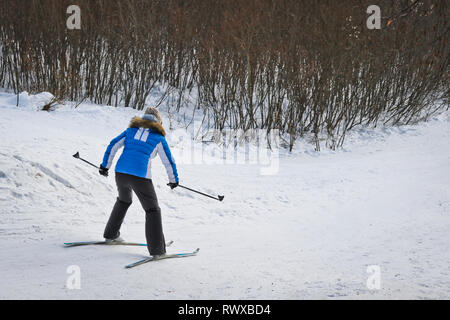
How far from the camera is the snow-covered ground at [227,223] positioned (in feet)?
15.5

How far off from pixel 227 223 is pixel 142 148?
9.82 ft

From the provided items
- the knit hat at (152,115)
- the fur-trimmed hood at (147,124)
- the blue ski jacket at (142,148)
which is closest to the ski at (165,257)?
the blue ski jacket at (142,148)

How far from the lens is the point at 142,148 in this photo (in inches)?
209

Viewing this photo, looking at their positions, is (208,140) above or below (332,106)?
below

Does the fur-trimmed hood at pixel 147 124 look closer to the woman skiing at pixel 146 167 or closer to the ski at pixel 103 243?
the woman skiing at pixel 146 167

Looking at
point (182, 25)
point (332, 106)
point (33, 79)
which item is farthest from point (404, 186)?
point (33, 79)

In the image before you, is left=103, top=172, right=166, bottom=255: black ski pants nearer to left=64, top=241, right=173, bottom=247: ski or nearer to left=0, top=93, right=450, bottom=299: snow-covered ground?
left=0, top=93, right=450, bottom=299: snow-covered ground

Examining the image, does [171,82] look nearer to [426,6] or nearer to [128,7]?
[128,7]

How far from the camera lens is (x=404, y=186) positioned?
10.4m

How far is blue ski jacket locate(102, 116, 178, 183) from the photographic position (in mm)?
5266

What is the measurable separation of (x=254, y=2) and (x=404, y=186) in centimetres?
768

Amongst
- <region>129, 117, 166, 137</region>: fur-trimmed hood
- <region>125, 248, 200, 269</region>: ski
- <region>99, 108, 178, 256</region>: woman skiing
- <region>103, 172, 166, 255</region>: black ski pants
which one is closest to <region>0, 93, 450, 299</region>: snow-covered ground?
<region>125, 248, 200, 269</region>: ski

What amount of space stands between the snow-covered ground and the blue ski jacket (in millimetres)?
1015

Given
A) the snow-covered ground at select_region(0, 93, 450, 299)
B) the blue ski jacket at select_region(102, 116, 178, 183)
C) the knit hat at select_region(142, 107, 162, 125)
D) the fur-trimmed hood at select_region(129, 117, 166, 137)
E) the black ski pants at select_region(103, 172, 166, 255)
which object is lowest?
the snow-covered ground at select_region(0, 93, 450, 299)
